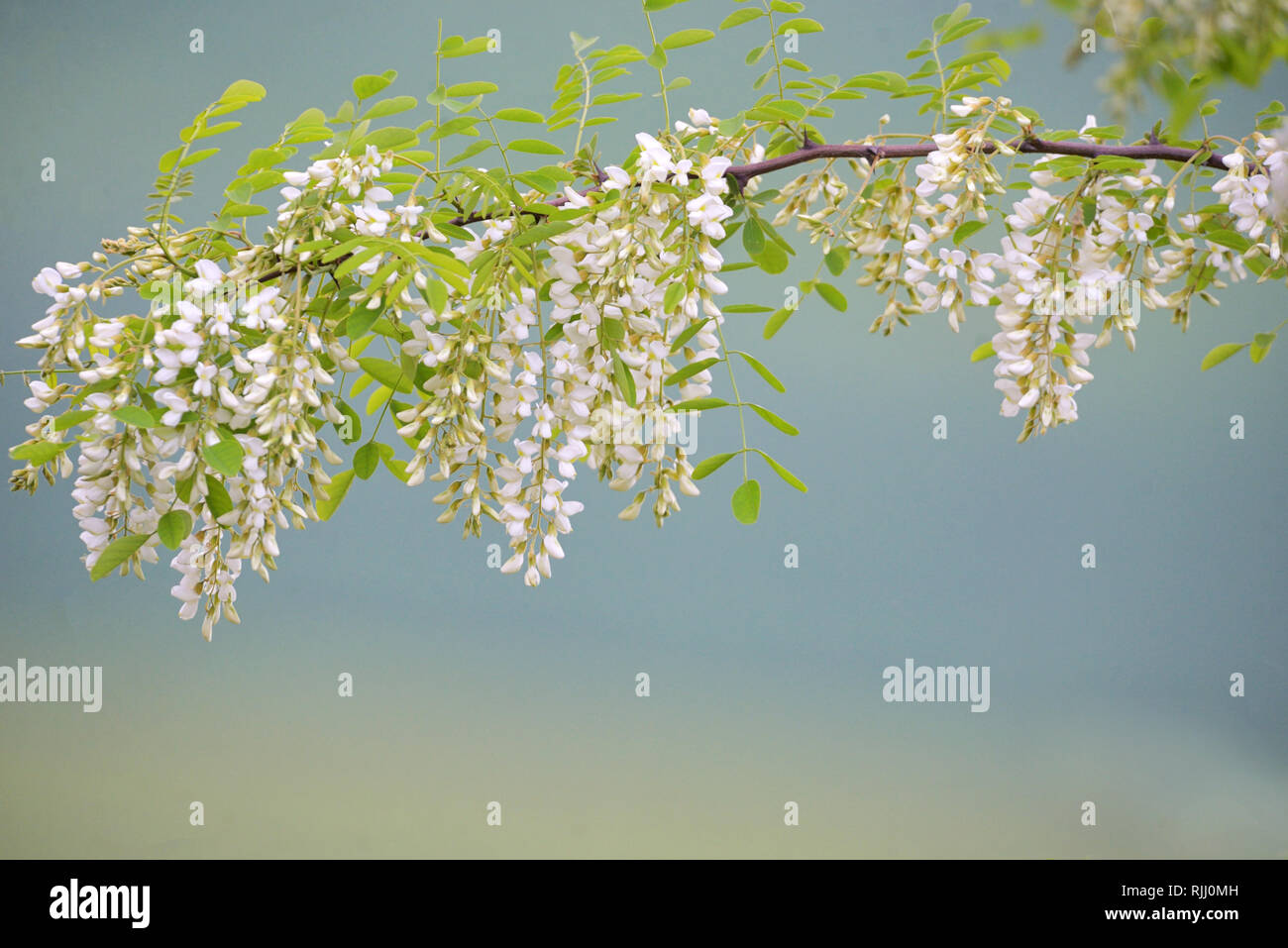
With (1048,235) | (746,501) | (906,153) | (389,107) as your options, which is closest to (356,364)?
(389,107)

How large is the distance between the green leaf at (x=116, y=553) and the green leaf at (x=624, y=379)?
487 millimetres

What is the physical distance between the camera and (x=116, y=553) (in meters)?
0.99

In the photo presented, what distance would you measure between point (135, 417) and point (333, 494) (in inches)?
11.0

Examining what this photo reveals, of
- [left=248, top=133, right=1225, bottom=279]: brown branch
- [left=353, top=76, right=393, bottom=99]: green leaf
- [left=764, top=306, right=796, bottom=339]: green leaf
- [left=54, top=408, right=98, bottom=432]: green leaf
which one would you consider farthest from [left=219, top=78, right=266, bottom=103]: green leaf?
[left=764, top=306, right=796, bottom=339]: green leaf

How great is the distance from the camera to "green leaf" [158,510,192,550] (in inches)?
38.7

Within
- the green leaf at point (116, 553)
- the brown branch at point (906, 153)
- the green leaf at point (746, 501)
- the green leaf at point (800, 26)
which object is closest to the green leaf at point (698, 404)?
the green leaf at point (746, 501)

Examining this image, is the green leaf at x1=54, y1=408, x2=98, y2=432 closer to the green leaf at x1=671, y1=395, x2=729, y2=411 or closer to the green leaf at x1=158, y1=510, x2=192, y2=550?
the green leaf at x1=158, y1=510, x2=192, y2=550

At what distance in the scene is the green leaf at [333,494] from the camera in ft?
3.62

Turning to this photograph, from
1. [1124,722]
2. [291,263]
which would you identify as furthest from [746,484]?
[1124,722]

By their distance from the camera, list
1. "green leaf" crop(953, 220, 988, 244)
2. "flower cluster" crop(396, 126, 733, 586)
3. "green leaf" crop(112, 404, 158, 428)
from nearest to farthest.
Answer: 1. "green leaf" crop(112, 404, 158, 428)
2. "flower cluster" crop(396, 126, 733, 586)
3. "green leaf" crop(953, 220, 988, 244)

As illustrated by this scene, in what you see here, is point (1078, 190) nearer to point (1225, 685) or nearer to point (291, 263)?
point (291, 263)

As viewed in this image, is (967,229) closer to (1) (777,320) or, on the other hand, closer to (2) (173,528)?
(1) (777,320)

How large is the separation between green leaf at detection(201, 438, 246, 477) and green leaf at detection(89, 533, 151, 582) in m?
0.14
